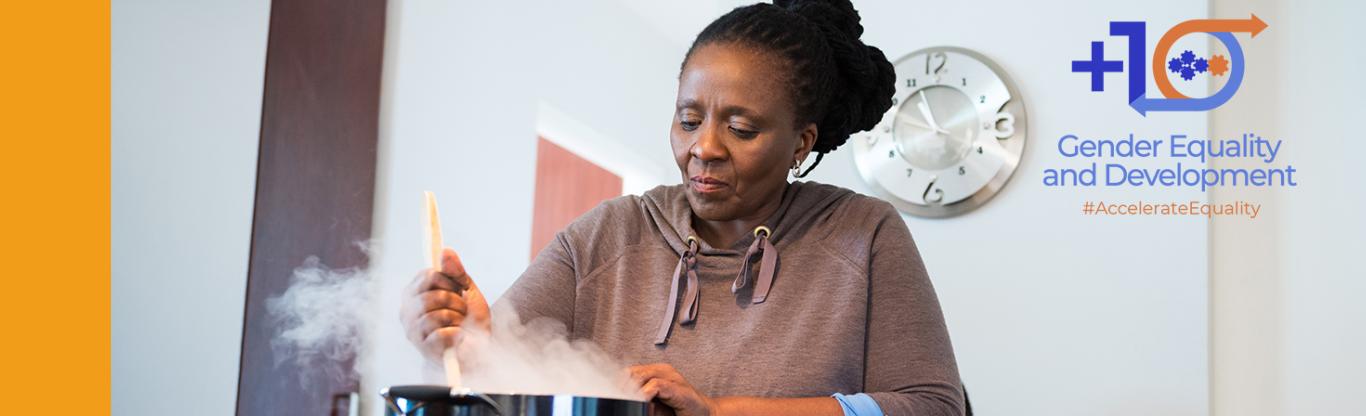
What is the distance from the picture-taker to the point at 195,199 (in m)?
2.36

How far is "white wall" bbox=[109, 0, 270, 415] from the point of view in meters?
2.21

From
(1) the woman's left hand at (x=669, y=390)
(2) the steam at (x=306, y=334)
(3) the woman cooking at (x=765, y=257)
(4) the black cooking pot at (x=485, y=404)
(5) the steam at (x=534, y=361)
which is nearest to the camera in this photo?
(4) the black cooking pot at (x=485, y=404)

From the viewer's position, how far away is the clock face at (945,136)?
9.55 feet

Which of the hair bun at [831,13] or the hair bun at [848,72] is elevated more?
the hair bun at [831,13]

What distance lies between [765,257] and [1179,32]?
6.12 ft

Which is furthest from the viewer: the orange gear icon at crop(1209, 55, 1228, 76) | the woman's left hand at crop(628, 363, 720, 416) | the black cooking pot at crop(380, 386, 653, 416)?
the orange gear icon at crop(1209, 55, 1228, 76)

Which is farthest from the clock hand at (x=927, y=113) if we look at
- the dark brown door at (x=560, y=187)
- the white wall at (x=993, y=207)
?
the dark brown door at (x=560, y=187)

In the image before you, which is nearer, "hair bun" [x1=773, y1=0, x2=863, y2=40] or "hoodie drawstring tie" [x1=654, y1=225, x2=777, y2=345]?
"hoodie drawstring tie" [x1=654, y1=225, x2=777, y2=345]

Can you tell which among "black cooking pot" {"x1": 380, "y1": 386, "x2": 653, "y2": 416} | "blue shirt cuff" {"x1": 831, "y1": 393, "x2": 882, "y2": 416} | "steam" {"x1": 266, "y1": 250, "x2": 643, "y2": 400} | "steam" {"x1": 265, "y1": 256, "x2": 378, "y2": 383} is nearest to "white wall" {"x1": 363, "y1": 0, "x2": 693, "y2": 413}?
"steam" {"x1": 265, "y1": 256, "x2": 378, "y2": 383}

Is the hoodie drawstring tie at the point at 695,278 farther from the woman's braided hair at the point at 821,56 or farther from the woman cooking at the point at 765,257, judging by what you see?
the woman's braided hair at the point at 821,56

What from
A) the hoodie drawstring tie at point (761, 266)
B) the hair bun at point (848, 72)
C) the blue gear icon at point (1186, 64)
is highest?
the blue gear icon at point (1186, 64)

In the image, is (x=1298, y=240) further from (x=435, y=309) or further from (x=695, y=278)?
(x=435, y=309)

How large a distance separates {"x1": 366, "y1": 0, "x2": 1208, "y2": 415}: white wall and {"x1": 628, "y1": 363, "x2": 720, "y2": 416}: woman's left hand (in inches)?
64.5

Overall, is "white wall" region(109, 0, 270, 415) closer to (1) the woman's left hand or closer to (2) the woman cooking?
(2) the woman cooking
